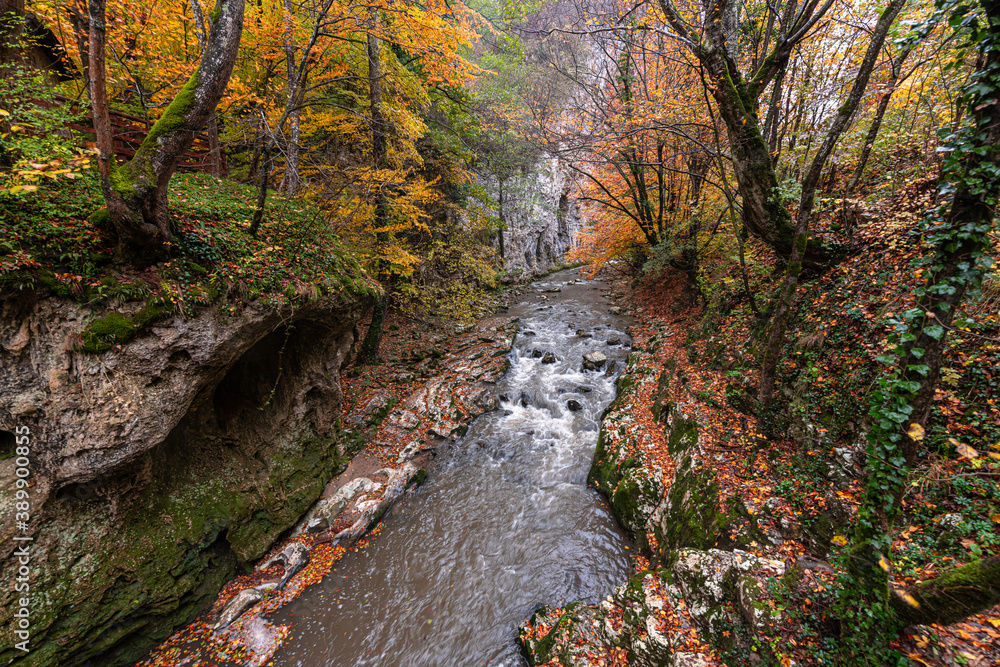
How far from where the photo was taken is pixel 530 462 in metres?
9.21

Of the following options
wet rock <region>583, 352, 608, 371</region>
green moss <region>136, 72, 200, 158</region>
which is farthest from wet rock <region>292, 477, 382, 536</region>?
wet rock <region>583, 352, 608, 371</region>

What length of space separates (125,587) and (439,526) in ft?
16.4

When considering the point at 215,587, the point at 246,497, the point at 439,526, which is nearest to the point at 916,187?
the point at 439,526

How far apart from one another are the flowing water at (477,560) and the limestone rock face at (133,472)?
192 cm

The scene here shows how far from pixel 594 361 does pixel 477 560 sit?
26.4 ft

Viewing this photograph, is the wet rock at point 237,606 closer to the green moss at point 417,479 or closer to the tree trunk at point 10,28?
the green moss at point 417,479

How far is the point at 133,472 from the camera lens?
5.28m

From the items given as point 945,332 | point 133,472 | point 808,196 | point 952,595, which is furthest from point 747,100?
point 133,472

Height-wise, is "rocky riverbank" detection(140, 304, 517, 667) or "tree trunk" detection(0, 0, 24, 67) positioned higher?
"tree trunk" detection(0, 0, 24, 67)

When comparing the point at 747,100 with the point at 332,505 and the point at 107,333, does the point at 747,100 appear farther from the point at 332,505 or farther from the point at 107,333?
the point at 332,505

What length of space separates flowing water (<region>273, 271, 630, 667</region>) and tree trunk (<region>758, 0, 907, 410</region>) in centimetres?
440

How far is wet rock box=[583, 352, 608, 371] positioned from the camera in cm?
1270

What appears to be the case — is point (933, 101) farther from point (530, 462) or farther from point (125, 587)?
point (125, 587)

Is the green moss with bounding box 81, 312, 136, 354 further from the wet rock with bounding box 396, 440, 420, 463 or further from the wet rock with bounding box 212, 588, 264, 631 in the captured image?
the wet rock with bounding box 396, 440, 420, 463
